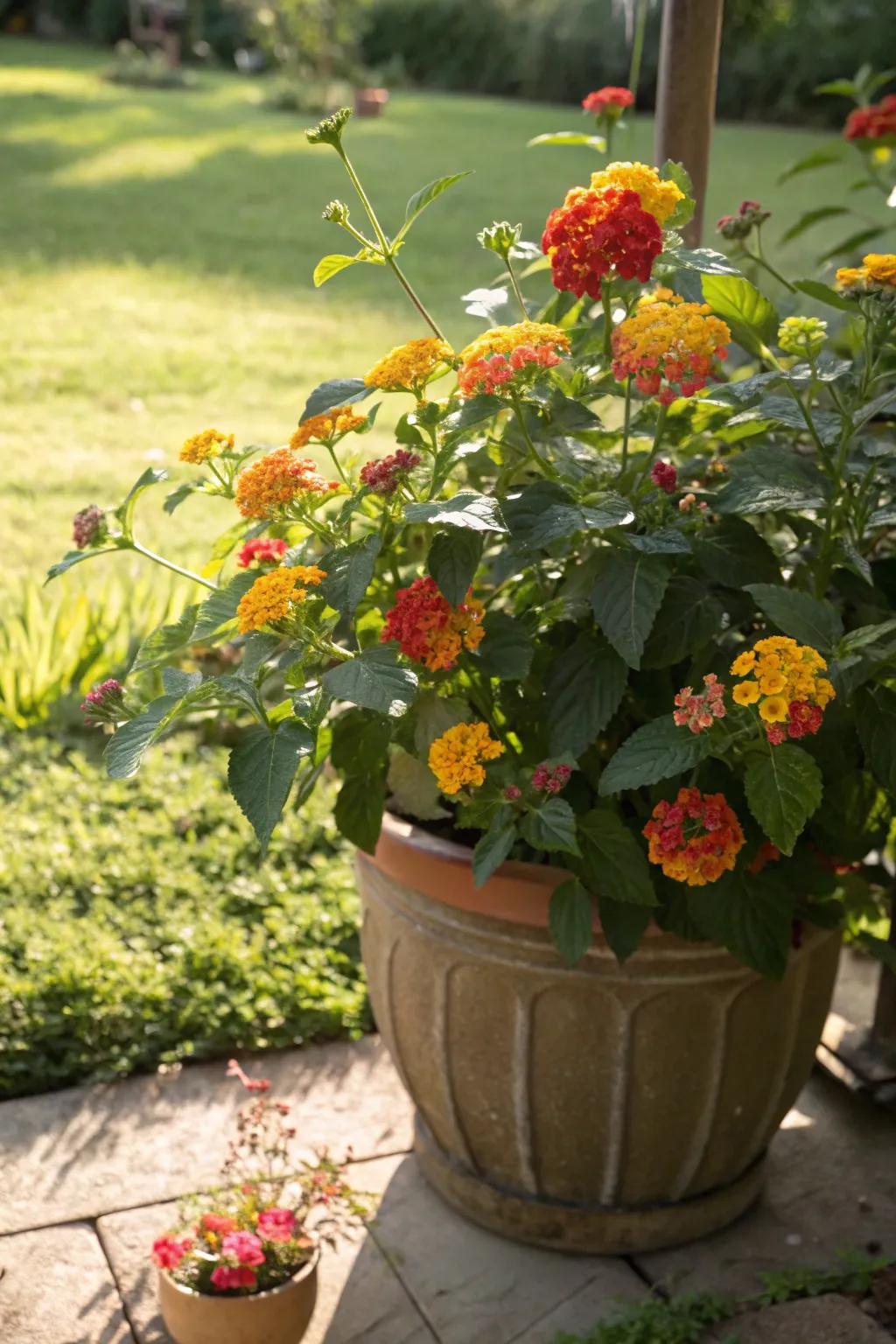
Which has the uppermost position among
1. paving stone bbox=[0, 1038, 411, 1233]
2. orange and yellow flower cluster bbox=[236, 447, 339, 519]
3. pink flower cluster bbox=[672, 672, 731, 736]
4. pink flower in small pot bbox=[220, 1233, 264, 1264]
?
orange and yellow flower cluster bbox=[236, 447, 339, 519]

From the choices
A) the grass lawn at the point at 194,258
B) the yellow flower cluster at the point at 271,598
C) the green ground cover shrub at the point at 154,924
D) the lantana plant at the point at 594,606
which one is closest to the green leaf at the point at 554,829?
the lantana plant at the point at 594,606

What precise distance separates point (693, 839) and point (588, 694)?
19 cm

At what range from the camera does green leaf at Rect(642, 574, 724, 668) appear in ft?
5.28

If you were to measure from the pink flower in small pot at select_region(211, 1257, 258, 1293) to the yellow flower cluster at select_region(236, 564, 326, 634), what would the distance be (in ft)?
2.38

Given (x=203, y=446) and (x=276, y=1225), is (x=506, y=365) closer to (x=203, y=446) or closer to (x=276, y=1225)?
(x=203, y=446)

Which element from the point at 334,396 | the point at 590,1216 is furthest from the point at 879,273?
the point at 590,1216

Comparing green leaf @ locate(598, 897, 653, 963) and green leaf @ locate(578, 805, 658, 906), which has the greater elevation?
green leaf @ locate(578, 805, 658, 906)

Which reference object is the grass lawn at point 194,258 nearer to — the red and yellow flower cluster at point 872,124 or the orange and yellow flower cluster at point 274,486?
the red and yellow flower cluster at point 872,124

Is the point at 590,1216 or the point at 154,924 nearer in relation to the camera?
the point at 590,1216

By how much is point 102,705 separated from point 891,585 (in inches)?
36.1

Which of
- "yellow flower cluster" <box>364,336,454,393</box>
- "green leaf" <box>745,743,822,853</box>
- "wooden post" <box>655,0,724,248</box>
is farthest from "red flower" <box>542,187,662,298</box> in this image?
"wooden post" <box>655,0,724,248</box>

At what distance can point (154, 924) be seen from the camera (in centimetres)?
254

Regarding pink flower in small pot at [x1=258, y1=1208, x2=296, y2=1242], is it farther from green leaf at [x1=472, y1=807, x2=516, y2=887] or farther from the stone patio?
green leaf at [x1=472, y1=807, x2=516, y2=887]

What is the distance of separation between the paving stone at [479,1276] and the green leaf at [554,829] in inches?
25.6
